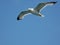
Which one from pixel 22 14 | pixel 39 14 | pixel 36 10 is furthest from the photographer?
Answer: pixel 22 14

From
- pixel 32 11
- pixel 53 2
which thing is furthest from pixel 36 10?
pixel 53 2

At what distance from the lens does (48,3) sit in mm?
18266

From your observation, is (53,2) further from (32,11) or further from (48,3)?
(32,11)

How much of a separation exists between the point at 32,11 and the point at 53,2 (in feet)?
6.43

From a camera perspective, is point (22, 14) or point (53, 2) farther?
point (22, 14)

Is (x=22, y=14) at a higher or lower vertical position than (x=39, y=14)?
higher

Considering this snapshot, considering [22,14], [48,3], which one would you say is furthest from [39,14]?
[22,14]

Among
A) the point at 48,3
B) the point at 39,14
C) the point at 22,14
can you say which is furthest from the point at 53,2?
the point at 22,14

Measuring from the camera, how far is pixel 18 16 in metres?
20.9

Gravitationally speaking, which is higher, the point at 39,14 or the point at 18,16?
the point at 18,16

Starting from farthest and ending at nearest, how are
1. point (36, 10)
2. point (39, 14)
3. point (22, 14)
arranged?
point (22, 14) → point (36, 10) → point (39, 14)

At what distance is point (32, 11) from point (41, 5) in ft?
2.98

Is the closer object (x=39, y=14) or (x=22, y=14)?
(x=39, y=14)

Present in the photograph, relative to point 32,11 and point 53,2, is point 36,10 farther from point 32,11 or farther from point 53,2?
point 53,2
